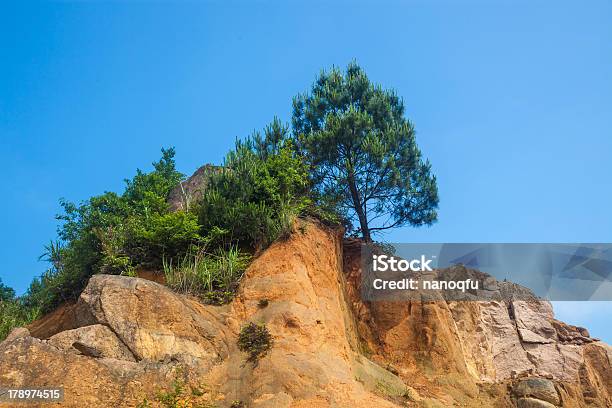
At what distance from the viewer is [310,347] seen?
51.3ft

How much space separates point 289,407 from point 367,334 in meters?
7.87

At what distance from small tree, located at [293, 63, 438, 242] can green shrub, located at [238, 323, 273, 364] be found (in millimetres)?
7077

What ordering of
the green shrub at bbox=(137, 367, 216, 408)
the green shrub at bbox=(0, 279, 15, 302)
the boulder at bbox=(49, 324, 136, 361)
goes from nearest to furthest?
1. the green shrub at bbox=(137, 367, 216, 408)
2. the boulder at bbox=(49, 324, 136, 361)
3. the green shrub at bbox=(0, 279, 15, 302)

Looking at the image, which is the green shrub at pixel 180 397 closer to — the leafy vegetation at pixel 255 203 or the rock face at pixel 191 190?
the leafy vegetation at pixel 255 203

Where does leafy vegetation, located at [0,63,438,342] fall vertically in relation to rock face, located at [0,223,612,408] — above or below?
above

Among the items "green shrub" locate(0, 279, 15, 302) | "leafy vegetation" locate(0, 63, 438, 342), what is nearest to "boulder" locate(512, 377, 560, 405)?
"leafy vegetation" locate(0, 63, 438, 342)

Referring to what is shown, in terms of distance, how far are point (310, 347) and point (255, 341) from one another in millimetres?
1315

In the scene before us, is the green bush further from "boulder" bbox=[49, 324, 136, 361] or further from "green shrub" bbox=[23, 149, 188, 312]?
"boulder" bbox=[49, 324, 136, 361]

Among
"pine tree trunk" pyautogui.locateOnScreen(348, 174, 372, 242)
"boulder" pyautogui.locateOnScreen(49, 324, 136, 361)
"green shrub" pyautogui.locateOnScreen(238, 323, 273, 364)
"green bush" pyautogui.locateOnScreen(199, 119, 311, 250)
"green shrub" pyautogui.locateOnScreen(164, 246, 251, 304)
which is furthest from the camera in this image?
"pine tree trunk" pyautogui.locateOnScreen(348, 174, 372, 242)

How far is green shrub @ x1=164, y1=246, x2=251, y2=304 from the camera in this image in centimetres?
1742

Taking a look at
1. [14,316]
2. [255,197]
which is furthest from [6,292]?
[255,197]

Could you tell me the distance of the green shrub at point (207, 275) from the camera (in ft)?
57.2

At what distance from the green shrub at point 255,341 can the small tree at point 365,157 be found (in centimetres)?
708

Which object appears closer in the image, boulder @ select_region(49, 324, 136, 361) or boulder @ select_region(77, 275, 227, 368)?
boulder @ select_region(49, 324, 136, 361)
